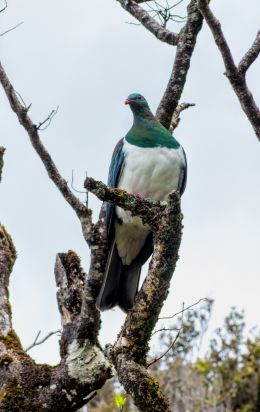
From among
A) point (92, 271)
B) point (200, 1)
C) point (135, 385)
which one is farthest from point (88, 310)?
point (200, 1)

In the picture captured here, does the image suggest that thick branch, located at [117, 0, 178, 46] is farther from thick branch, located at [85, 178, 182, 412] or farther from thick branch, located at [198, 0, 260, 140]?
thick branch, located at [85, 178, 182, 412]

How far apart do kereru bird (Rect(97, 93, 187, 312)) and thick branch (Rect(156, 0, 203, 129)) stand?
419mm

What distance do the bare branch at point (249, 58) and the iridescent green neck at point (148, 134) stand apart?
1.68 m

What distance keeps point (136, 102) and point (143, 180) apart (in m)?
0.98

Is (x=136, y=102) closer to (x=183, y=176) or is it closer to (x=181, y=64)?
(x=183, y=176)

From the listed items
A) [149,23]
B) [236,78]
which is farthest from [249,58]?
[149,23]

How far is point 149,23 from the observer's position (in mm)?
5898

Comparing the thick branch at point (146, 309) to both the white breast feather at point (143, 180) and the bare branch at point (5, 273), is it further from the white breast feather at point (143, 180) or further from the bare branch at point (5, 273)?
the white breast feather at point (143, 180)

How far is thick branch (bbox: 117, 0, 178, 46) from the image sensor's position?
5.63 meters

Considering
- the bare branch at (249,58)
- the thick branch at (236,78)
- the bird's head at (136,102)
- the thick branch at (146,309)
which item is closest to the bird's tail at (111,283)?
the thick branch at (146,309)

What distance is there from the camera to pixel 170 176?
20.2 feet

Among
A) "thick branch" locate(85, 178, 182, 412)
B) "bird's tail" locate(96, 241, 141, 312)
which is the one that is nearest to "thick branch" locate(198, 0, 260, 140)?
"thick branch" locate(85, 178, 182, 412)

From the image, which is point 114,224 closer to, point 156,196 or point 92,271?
point 156,196

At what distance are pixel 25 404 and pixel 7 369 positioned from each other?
0.23 m
